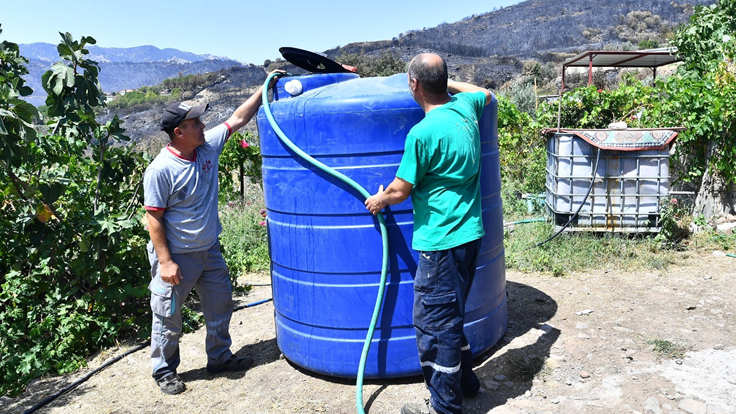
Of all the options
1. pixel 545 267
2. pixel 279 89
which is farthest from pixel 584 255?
pixel 279 89

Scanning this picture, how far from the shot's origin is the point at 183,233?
10.7ft

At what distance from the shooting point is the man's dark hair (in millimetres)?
2582

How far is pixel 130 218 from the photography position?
4.18 meters

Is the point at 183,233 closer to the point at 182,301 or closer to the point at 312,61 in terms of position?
the point at 182,301

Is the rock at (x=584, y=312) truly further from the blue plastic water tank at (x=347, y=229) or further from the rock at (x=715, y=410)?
the rock at (x=715, y=410)

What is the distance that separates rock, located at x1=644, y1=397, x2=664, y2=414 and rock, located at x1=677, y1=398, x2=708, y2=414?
0.34ft

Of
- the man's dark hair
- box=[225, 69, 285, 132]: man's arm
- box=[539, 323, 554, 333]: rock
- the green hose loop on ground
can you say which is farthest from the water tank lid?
box=[539, 323, 554, 333]: rock

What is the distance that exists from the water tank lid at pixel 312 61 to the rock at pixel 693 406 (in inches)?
103

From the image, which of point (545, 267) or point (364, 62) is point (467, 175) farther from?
point (364, 62)

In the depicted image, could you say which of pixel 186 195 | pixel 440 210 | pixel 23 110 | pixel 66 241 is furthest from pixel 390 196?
pixel 66 241

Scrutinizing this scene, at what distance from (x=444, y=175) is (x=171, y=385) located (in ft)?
6.84

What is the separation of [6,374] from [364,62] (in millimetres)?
29559

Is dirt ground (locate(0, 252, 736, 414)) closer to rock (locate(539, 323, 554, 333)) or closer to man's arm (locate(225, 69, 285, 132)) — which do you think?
rock (locate(539, 323, 554, 333))

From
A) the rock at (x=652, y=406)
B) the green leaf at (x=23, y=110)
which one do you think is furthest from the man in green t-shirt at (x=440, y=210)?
the green leaf at (x=23, y=110)
